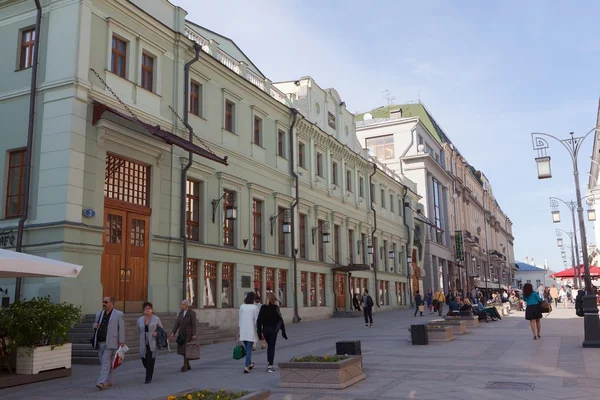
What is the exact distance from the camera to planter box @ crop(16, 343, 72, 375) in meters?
11.3

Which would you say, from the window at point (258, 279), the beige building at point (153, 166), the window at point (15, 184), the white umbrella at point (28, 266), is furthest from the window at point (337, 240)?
the white umbrella at point (28, 266)

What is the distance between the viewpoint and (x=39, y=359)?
37.4 feet

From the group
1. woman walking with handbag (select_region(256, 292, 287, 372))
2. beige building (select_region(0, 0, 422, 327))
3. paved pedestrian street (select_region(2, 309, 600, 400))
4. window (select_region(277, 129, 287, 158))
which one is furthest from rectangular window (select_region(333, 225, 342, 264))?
woman walking with handbag (select_region(256, 292, 287, 372))

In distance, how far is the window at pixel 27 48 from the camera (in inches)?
723

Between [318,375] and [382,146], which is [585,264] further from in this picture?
[382,146]

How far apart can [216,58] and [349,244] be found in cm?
1779

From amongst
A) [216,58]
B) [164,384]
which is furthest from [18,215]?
[216,58]

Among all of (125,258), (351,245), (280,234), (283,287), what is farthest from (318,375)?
(351,245)

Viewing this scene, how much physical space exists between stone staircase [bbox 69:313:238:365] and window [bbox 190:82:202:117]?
816 cm

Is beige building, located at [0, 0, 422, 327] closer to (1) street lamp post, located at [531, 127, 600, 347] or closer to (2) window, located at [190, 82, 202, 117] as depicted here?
(2) window, located at [190, 82, 202, 117]

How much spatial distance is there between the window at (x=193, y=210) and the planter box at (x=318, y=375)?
12247mm

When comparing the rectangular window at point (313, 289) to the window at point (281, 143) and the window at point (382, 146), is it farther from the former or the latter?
the window at point (382, 146)

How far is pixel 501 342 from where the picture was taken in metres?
17.0

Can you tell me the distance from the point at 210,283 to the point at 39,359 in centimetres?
1139
